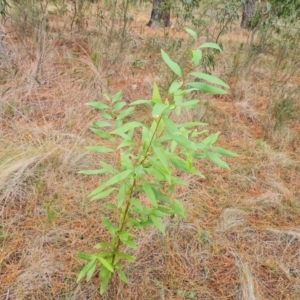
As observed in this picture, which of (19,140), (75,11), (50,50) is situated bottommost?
(19,140)

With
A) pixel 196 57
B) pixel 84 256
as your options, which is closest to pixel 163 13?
pixel 196 57

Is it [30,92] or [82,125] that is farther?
[30,92]

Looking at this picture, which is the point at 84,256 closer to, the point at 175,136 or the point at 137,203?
the point at 137,203

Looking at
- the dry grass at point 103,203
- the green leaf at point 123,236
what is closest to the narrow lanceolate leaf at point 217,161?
the green leaf at point 123,236

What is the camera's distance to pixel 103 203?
196cm

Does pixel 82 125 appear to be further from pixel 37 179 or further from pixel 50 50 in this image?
pixel 50 50

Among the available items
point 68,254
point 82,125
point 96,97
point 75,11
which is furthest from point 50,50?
point 68,254

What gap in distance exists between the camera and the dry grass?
1582mm

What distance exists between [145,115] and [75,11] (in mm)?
1705

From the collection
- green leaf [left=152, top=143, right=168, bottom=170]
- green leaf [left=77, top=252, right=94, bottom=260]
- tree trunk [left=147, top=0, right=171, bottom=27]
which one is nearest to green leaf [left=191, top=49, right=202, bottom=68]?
green leaf [left=152, top=143, right=168, bottom=170]

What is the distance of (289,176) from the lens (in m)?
2.44

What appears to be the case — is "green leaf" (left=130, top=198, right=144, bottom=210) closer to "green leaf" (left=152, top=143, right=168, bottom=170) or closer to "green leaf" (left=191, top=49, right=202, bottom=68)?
"green leaf" (left=152, top=143, right=168, bottom=170)

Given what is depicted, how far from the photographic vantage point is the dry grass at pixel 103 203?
158 cm

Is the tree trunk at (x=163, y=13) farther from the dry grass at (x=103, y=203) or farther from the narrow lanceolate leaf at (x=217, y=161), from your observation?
the narrow lanceolate leaf at (x=217, y=161)
